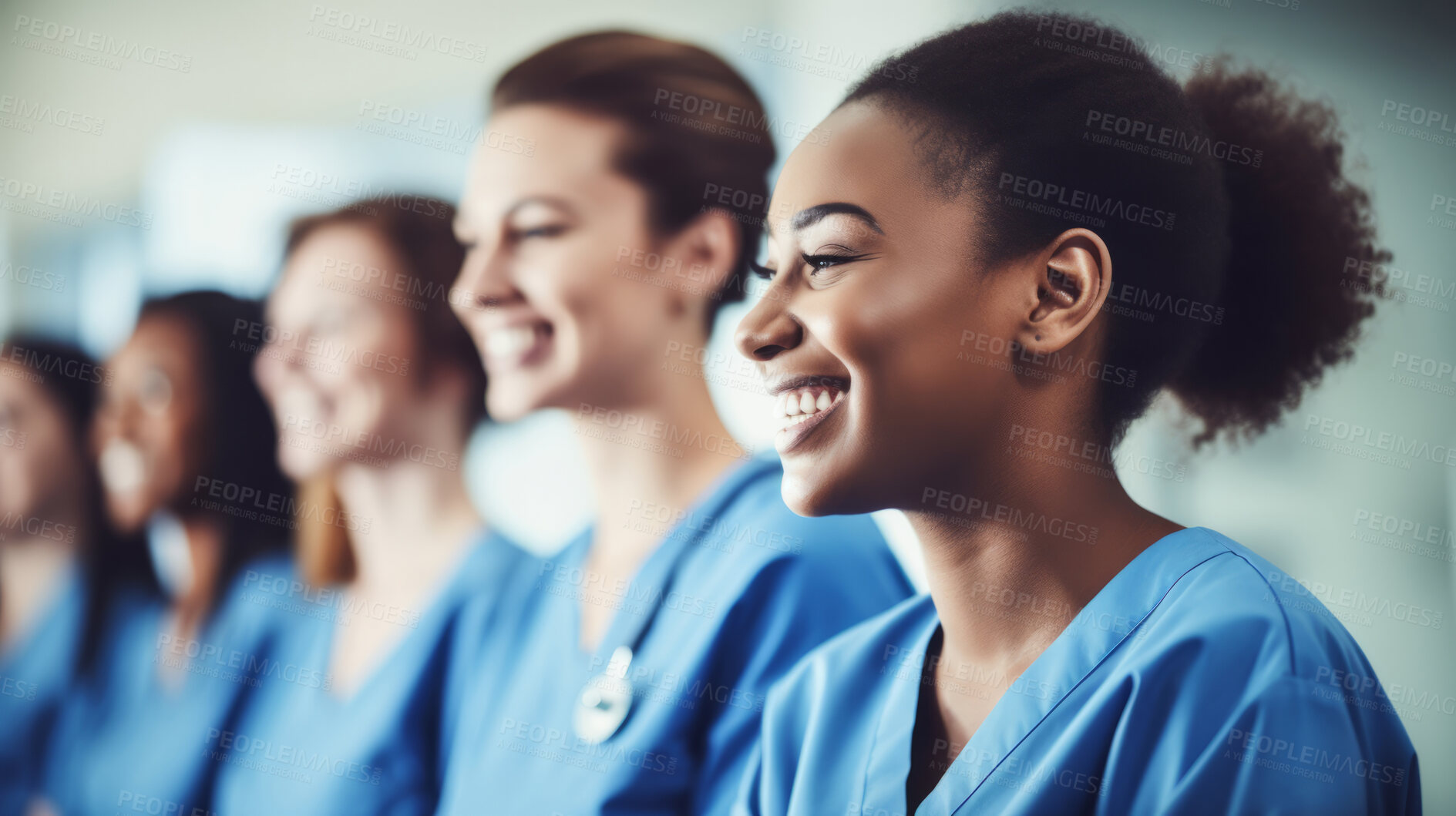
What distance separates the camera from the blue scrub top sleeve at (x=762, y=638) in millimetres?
837

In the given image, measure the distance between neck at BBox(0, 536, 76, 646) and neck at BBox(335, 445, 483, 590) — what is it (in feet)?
1.53

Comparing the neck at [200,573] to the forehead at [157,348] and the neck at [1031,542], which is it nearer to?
the forehead at [157,348]

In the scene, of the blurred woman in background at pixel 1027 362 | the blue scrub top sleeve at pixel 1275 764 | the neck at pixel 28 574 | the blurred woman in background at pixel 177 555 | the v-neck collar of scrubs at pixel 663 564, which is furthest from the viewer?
the neck at pixel 28 574

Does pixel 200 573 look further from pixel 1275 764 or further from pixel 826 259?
pixel 1275 764

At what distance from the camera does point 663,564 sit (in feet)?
3.06

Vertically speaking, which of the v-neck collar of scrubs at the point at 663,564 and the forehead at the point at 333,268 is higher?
the forehead at the point at 333,268

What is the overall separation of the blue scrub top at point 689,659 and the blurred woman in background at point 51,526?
2.01ft

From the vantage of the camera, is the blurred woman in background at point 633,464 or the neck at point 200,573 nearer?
the blurred woman in background at point 633,464

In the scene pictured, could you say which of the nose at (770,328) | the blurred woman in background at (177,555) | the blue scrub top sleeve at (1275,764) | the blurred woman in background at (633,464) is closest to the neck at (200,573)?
the blurred woman in background at (177,555)

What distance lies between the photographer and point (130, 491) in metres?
1.24

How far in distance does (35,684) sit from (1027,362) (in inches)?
50.9

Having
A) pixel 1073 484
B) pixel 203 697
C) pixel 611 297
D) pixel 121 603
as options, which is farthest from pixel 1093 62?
pixel 121 603

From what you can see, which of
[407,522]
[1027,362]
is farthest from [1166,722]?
[407,522]

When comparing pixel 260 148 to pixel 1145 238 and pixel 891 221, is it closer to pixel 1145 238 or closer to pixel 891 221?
pixel 891 221
